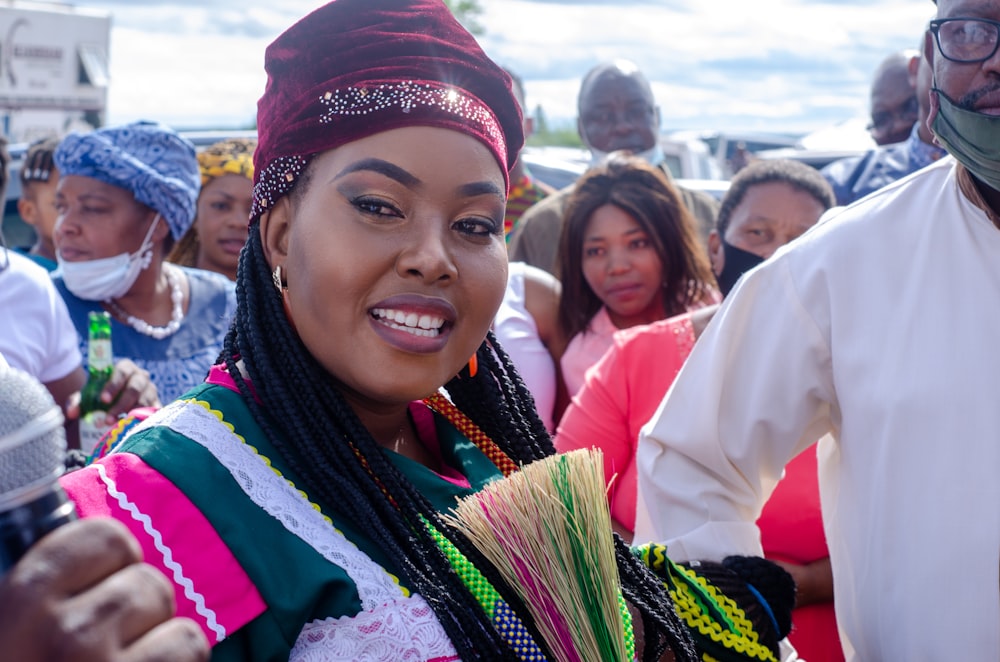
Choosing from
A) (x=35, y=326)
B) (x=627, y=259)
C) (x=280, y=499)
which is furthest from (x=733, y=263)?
(x=280, y=499)

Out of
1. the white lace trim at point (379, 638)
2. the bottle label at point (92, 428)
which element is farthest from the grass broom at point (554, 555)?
the bottle label at point (92, 428)

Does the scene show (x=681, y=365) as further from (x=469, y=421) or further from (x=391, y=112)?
(x=391, y=112)

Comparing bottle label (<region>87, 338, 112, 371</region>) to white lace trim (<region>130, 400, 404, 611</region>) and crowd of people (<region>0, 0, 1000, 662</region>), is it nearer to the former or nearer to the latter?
crowd of people (<region>0, 0, 1000, 662</region>)

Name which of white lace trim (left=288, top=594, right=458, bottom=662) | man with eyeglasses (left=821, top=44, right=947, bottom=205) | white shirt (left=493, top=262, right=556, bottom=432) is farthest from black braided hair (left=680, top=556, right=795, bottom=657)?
man with eyeglasses (left=821, top=44, right=947, bottom=205)

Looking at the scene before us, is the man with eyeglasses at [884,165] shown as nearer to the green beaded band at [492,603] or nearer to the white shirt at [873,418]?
the white shirt at [873,418]

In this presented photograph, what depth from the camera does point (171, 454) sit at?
1.48m

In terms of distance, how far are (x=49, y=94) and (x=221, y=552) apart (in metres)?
13.3

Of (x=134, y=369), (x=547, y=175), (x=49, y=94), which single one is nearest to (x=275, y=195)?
(x=134, y=369)

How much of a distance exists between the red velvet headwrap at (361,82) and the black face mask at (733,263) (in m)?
2.21

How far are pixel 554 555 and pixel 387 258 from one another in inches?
20.4

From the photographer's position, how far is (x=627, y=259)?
412 centimetres

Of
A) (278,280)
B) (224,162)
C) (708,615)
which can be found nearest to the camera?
(278,280)

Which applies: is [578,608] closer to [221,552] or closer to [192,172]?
[221,552]

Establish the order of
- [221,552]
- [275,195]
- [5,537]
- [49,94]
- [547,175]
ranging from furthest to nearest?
[49,94] → [547,175] → [275,195] → [221,552] → [5,537]
